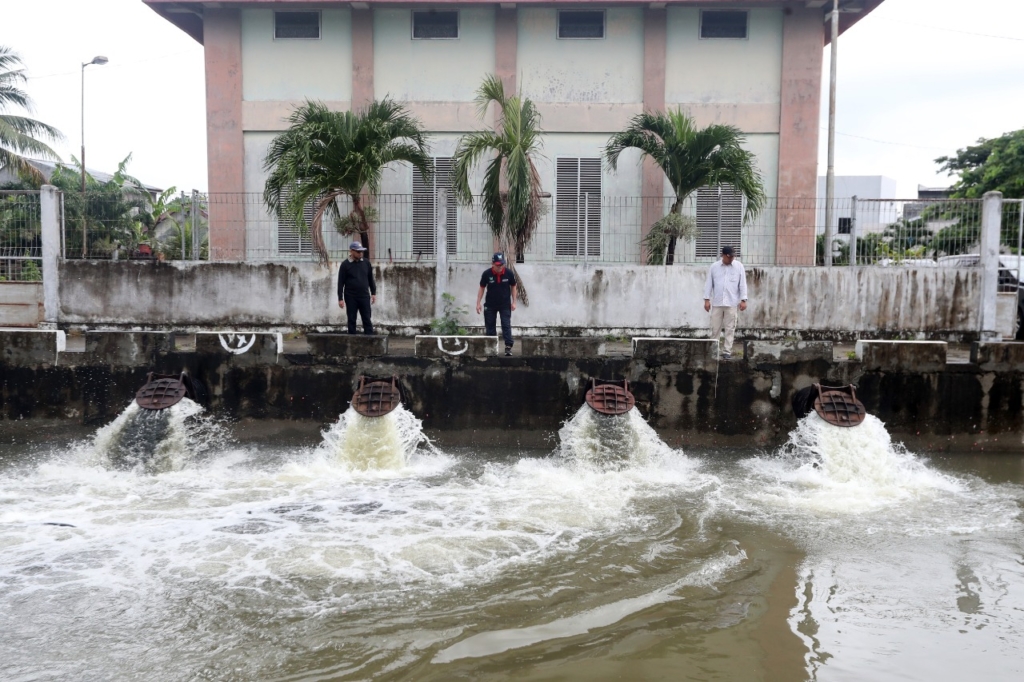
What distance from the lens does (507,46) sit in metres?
16.8

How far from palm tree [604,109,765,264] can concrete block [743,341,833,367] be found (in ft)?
13.1

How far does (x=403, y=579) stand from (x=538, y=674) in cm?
167

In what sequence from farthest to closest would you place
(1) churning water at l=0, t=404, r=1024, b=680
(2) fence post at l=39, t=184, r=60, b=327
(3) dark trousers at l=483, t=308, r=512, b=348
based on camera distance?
(2) fence post at l=39, t=184, r=60, b=327
(3) dark trousers at l=483, t=308, r=512, b=348
(1) churning water at l=0, t=404, r=1024, b=680

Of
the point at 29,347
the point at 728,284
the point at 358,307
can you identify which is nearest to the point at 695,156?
the point at 728,284

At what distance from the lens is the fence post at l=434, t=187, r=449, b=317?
13.4 metres

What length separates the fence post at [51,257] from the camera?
1332 centimetres

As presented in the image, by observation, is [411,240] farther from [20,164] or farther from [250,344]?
[20,164]

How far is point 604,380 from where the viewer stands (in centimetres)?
1062

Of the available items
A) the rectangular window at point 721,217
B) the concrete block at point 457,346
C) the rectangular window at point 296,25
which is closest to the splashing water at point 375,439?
the concrete block at point 457,346

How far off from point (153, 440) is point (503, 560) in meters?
5.33

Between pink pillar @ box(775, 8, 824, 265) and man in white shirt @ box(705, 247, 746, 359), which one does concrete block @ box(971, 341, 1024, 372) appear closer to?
man in white shirt @ box(705, 247, 746, 359)

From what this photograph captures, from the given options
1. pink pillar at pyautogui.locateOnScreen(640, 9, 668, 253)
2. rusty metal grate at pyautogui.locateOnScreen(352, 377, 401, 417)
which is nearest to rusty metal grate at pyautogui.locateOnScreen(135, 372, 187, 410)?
rusty metal grate at pyautogui.locateOnScreen(352, 377, 401, 417)

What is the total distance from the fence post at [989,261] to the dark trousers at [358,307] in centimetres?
960

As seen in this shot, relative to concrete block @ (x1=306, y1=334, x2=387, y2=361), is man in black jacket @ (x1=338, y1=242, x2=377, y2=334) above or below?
above
